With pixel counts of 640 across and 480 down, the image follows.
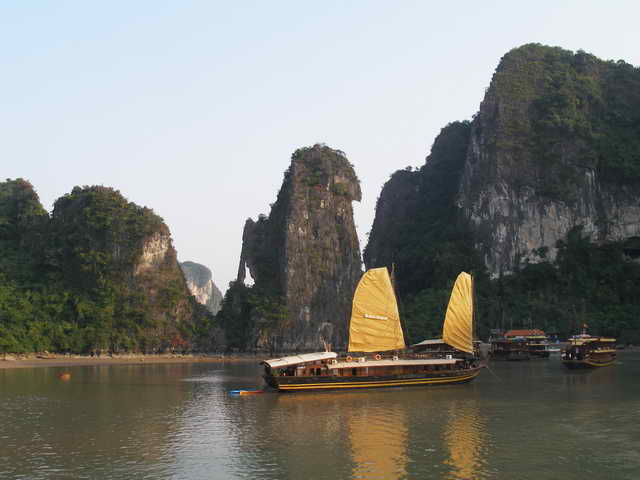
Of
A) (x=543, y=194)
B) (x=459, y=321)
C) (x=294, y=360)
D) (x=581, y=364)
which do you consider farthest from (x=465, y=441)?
(x=543, y=194)

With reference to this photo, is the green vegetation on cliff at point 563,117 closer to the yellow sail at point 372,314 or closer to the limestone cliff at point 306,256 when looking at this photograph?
the limestone cliff at point 306,256

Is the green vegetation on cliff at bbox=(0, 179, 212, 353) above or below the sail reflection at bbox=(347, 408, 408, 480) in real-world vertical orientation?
above

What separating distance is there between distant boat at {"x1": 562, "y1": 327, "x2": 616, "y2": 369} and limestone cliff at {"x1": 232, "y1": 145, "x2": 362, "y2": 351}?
46.8m

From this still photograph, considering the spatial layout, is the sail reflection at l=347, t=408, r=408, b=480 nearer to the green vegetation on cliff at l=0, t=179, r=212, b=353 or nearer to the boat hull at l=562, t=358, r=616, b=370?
the boat hull at l=562, t=358, r=616, b=370

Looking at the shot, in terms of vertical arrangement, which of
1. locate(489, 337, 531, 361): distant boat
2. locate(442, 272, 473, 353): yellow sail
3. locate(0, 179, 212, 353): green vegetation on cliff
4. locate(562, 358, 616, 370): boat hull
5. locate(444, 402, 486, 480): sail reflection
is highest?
locate(0, 179, 212, 353): green vegetation on cliff

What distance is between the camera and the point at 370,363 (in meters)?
41.4

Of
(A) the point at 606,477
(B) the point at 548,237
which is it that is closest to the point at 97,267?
(B) the point at 548,237

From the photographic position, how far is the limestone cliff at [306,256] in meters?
100

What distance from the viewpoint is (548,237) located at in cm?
10569

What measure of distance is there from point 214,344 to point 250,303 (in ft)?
26.5

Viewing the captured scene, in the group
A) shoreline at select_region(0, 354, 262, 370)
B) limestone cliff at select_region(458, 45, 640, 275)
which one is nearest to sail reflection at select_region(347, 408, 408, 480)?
shoreline at select_region(0, 354, 262, 370)

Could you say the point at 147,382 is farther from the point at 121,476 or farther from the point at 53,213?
the point at 53,213

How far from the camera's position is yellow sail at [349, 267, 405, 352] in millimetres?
42250

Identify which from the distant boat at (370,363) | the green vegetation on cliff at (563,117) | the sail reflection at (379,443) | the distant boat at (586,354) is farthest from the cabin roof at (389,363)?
the green vegetation on cliff at (563,117)
